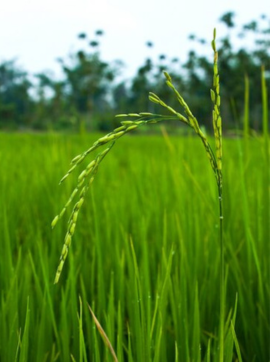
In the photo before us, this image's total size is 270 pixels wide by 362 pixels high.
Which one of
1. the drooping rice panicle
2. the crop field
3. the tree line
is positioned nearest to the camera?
the drooping rice panicle

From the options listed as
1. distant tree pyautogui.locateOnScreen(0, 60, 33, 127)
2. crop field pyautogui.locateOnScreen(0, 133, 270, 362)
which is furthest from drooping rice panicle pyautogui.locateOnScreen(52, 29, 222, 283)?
distant tree pyautogui.locateOnScreen(0, 60, 33, 127)

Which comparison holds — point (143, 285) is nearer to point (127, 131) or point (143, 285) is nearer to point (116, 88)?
point (127, 131)

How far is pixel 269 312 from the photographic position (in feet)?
2.67

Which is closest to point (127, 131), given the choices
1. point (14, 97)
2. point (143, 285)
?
point (143, 285)

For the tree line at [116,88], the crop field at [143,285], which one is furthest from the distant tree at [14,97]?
the crop field at [143,285]

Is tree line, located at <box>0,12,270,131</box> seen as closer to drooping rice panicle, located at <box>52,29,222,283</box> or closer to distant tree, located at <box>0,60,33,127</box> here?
distant tree, located at <box>0,60,33,127</box>

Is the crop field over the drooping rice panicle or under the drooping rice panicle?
under

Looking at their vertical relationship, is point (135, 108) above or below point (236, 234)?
above

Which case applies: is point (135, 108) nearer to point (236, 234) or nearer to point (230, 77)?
point (230, 77)

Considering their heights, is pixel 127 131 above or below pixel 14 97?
below

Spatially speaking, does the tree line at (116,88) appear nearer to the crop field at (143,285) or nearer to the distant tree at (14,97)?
the distant tree at (14,97)

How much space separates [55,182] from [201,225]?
72 centimetres

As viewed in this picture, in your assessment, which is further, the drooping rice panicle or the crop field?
the crop field

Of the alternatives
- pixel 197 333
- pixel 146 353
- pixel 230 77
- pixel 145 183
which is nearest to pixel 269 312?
pixel 197 333
